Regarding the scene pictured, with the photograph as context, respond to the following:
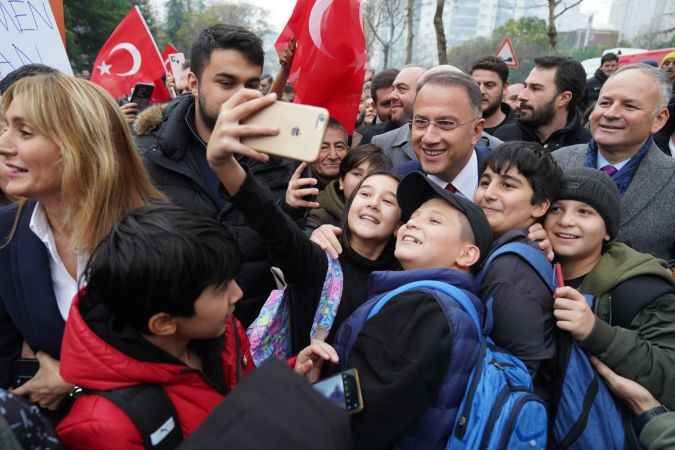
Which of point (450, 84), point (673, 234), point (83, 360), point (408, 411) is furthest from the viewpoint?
point (450, 84)

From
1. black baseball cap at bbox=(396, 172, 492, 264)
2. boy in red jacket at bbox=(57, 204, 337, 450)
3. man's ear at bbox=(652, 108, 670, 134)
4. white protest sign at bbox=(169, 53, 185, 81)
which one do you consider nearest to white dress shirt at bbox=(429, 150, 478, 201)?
black baseball cap at bbox=(396, 172, 492, 264)

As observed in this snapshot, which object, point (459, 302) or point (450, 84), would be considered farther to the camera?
point (450, 84)

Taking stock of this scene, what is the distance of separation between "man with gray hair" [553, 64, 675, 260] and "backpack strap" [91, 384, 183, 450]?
2538 millimetres

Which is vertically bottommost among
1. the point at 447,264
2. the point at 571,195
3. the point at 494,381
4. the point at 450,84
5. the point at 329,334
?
the point at 329,334

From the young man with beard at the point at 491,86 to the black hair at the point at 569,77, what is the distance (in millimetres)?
924

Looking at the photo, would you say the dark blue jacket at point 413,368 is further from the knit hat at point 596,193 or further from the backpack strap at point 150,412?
the knit hat at point 596,193

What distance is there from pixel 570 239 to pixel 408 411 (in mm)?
1184

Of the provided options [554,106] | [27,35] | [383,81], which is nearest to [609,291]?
[554,106]

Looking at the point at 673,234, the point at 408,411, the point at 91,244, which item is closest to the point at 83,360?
the point at 91,244

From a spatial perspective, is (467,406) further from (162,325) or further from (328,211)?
(328,211)

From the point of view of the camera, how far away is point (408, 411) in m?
1.51

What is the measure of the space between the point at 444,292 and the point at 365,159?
1.52 meters

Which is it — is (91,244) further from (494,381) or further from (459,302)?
(494,381)

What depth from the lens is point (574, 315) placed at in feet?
5.76
